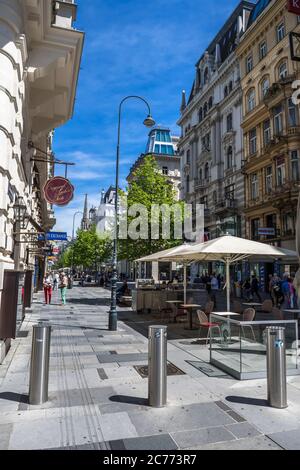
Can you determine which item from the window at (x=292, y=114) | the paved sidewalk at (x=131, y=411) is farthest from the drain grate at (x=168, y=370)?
the window at (x=292, y=114)

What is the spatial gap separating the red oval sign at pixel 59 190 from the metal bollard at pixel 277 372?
31.3 ft

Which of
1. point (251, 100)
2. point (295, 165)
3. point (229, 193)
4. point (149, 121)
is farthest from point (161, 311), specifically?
point (251, 100)

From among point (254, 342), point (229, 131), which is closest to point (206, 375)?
point (254, 342)

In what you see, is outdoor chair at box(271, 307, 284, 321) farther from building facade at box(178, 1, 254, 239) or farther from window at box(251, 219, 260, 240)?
building facade at box(178, 1, 254, 239)

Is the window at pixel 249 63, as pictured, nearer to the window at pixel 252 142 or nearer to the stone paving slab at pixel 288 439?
the window at pixel 252 142

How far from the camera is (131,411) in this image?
510cm

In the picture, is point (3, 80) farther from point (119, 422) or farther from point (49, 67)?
point (119, 422)

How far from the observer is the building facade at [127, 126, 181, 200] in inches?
2968

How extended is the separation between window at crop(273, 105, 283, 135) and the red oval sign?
22282 mm

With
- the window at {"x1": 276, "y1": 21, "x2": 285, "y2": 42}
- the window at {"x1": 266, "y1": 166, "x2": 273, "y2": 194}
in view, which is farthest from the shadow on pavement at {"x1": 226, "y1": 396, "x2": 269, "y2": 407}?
the window at {"x1": 276, "y1": 21, "x2": 285, "y2": 42}

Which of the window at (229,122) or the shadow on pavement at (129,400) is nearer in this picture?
the shadow on pavement at (129,400)

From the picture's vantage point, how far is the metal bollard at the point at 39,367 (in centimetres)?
537

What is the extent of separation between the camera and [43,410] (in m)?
5.13
